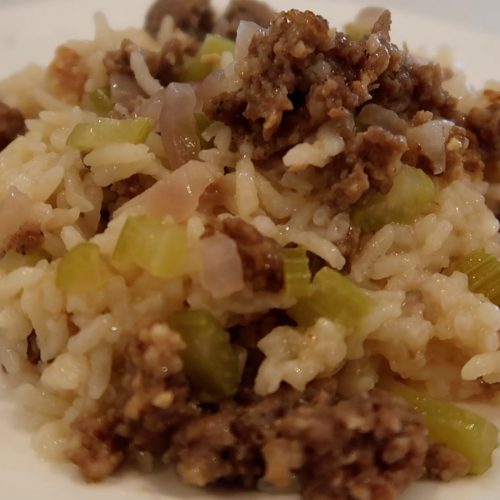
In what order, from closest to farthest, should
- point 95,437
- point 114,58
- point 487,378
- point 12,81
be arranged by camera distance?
point 95,437 < point 487,378 < point 114,58 < point 12,81

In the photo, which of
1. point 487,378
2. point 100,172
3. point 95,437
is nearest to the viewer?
point 95,437

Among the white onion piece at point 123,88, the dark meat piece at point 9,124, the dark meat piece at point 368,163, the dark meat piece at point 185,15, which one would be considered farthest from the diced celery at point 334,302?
the dark meat piece at point 185,15

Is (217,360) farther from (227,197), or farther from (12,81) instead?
(12,81)

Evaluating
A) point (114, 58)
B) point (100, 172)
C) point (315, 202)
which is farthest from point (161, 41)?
point (315, 202)

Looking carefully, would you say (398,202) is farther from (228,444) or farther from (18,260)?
(18,260)

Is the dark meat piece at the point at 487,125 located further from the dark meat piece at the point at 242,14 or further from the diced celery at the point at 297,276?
the dark meat piece at the point at 242,14

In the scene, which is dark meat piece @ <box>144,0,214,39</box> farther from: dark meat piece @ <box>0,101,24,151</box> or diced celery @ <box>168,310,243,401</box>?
diced celery @ <box>168,310,243,401</box>

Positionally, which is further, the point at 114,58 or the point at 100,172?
the point at 114,58
